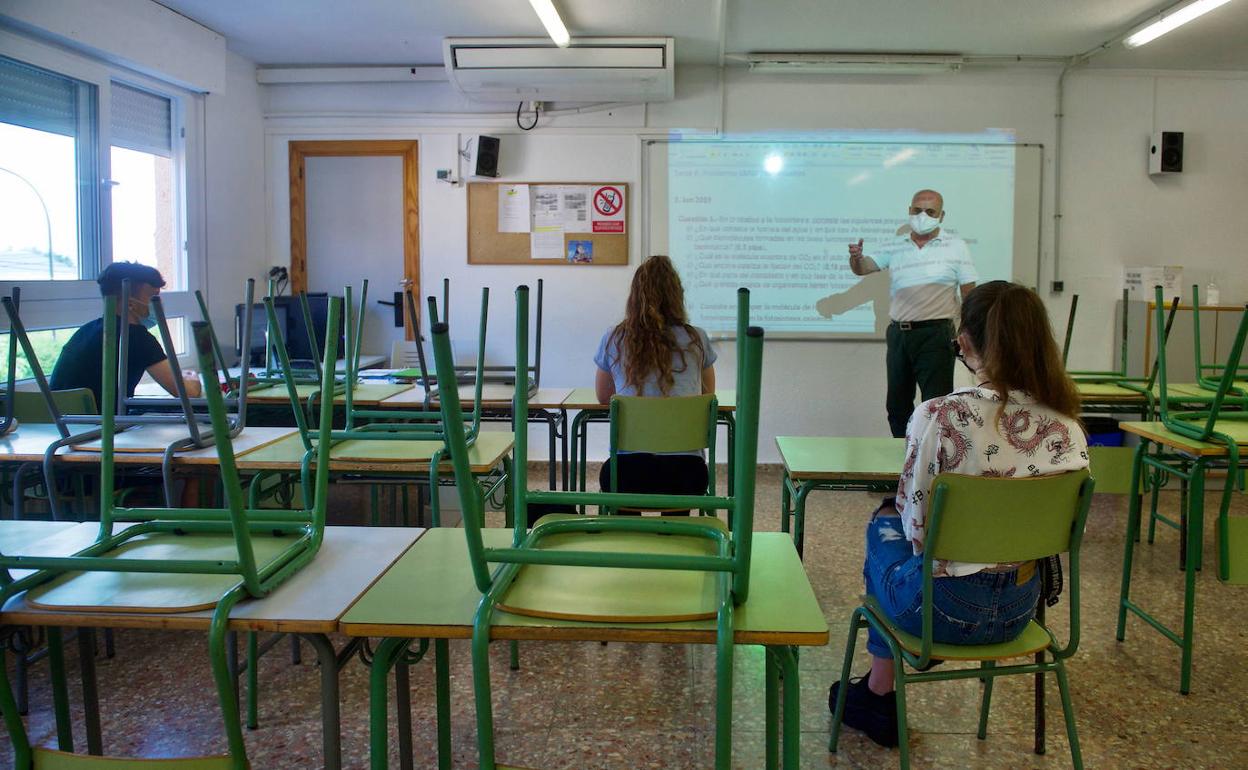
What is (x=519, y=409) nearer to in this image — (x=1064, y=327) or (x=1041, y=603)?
(x=1041, y=603)

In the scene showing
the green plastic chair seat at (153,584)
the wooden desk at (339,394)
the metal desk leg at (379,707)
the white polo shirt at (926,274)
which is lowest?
the metal desk leg at (379,707)

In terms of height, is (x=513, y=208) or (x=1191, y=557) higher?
(x=513, y=208)

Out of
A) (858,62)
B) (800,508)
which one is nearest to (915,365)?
(858,62)

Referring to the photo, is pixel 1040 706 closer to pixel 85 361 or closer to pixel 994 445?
pixel 994 445

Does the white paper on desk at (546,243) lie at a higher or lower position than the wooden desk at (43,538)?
higher

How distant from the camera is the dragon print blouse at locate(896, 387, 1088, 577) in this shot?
1.74 metres

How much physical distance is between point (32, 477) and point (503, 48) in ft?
10.7

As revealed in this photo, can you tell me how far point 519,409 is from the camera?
1.38 metres

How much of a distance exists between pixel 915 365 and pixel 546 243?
2.32 m

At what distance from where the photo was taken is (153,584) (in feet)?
4.21

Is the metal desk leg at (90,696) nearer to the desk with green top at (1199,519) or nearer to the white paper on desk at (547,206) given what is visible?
the desk with green top at (1199,519)

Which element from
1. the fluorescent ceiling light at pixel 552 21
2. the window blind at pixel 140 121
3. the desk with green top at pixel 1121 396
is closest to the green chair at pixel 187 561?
the fluorescent ceiling light at pixel 552 21

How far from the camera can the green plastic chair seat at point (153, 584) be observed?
1.20 meters

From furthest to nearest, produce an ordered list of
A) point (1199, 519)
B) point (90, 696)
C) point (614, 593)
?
point (1199, 519) < point (90, 696) < point (614, 593)
